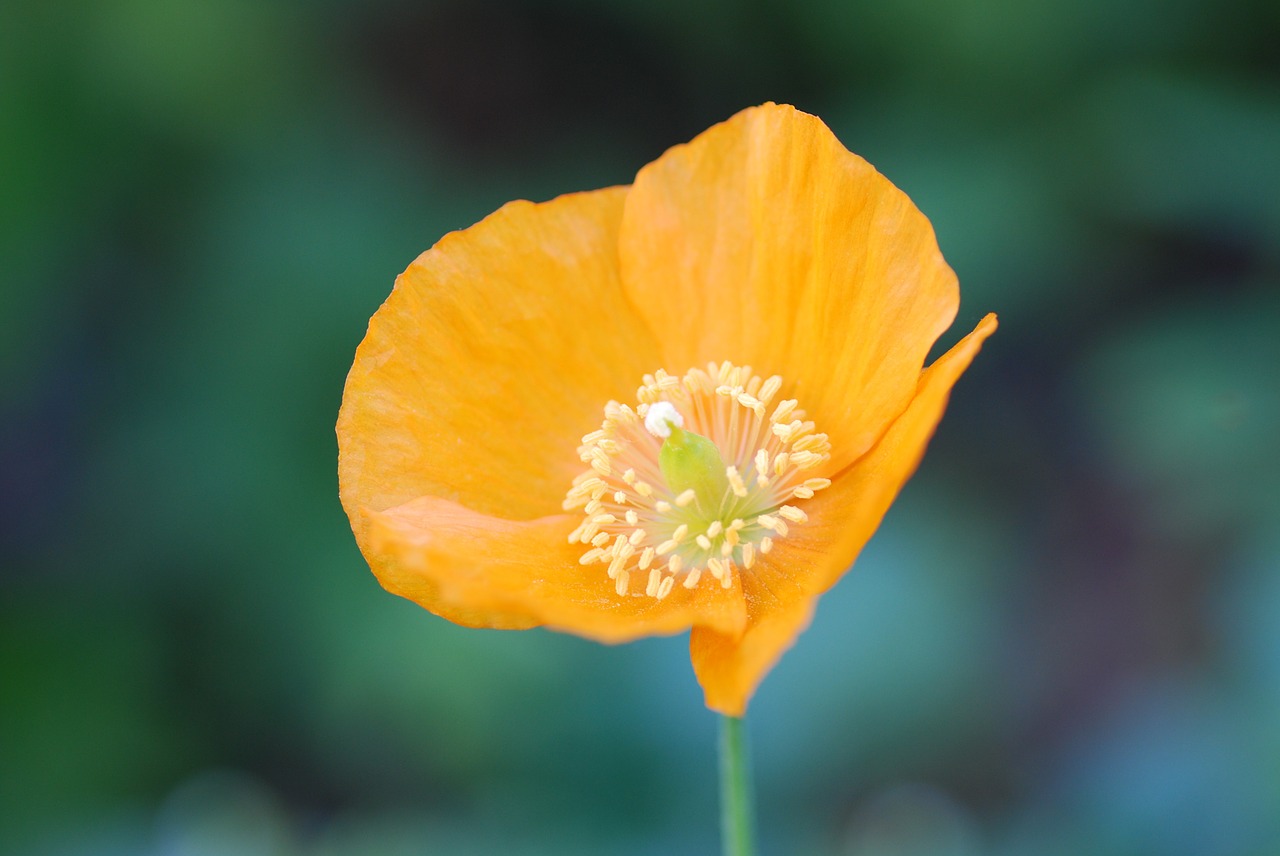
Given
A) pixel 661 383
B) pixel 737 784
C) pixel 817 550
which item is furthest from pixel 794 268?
pixel 737 784

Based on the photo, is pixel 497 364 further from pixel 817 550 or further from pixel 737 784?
pixel 737 784

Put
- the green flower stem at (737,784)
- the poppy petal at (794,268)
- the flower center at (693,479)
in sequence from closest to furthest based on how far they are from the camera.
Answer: the green flower stem at (737,784) → the poppy petal at (794,268) → the flower center at (693,479)

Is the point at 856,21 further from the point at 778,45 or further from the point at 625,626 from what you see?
the point at 625,626

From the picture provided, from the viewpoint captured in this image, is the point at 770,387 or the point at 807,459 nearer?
the point at 807,459

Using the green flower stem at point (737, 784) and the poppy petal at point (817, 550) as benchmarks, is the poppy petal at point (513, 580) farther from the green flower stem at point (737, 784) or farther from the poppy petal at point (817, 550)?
the green flower stem at point (737, 784)

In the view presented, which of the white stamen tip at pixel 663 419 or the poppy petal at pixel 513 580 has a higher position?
the white stamen tip at pixel 663 419

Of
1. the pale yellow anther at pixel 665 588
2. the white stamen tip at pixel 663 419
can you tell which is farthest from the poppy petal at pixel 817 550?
the white stamen tip at pixel 663 419

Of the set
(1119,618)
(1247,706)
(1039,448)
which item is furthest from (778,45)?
(1247,706)
